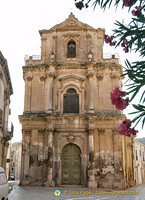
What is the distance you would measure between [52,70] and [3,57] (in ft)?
20.2

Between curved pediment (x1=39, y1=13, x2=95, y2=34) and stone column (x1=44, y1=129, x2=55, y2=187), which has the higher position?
curved pediment (x1=39, y1=13, x2=95, y2=34)

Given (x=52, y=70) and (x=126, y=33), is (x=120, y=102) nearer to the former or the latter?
(x=126, y=33)

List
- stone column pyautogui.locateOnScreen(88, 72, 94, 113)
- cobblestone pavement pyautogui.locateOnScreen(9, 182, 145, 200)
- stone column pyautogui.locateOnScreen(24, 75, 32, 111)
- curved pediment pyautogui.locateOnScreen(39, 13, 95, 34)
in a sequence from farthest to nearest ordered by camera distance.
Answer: curved pediment pyautogui.locateOnScreen(39, 13, 95, 34) < stone column pyautogui.locateOnScreen(24, 75, 32, 111) < stone column pyautogui.locateOnScreen(88, 72, 94, 113) < cobblestone pavement pyautogui.locateOnScreen(9, 182, 145, 200)

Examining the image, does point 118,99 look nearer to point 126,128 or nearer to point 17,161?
point 126,128

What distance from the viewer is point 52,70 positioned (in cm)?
2406

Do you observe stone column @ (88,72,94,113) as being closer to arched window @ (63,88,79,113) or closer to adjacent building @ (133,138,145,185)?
arched window @ (63,88,79,113)

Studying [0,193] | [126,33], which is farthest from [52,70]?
[126,33]

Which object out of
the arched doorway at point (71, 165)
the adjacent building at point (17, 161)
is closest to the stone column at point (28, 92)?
the arched doorway at point (71, 165)

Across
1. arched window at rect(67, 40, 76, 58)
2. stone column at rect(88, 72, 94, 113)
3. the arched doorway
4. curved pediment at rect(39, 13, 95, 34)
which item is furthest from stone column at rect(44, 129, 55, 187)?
curved pediment at rect(39, 13, 95, 34)

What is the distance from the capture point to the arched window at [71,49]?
25.4 metres

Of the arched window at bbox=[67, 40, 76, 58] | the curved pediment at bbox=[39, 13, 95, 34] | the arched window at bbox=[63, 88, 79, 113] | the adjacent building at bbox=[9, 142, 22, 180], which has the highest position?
the curved pediment at bbox=[39, 13, 95, 34]

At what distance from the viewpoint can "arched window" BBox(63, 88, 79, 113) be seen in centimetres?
2366

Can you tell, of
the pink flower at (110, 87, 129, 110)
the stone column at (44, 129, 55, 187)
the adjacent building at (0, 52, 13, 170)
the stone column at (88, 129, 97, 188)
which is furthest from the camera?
the stone column at (44, 129, 55, 187)

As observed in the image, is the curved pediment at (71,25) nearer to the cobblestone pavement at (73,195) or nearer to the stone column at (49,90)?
the stone column at (49,90)
